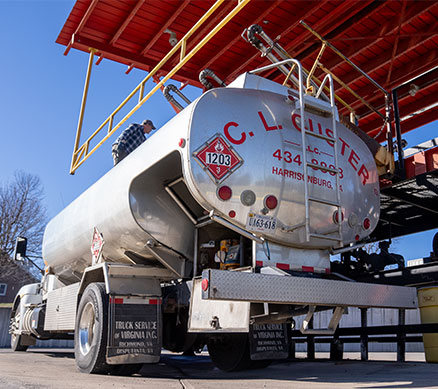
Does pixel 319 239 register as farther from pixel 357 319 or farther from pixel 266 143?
pixel 357 319

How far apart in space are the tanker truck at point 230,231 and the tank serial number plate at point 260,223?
0.4 inches

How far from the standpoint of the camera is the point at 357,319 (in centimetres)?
1309

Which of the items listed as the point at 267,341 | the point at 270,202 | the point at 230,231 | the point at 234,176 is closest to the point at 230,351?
the point at 267,341

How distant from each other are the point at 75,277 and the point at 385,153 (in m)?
5.47

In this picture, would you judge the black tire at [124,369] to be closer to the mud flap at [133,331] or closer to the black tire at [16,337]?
the mud flap at [133,331]

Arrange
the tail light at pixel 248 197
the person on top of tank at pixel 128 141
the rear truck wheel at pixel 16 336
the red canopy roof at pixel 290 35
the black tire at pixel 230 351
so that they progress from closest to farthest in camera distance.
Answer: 1. the tail light at pixel 248 197
2. the black tire at pixel 230 351
3. the person on top of tank at pixel 128 141
4. the red canopy roof at pixel 290 35
5. the rear truck wheel at pixel 16 336

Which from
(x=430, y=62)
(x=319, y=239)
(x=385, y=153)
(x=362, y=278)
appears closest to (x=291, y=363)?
(x=362, y=278)

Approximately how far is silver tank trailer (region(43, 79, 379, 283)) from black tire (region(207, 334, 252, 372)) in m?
1.13

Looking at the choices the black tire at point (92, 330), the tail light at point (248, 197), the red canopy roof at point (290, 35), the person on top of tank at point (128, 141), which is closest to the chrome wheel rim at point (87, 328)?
the black tire at point (92, 330)

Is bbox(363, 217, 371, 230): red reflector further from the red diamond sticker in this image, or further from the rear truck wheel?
the rear truck wheel

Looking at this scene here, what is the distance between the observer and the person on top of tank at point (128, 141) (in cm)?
705

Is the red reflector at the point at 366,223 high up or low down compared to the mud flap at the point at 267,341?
up

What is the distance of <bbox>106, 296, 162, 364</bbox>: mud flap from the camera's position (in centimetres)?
521

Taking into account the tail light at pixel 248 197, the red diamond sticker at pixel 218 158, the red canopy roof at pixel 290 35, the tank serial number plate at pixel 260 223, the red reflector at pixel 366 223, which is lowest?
the tank serial number plate at pixel 260 223
